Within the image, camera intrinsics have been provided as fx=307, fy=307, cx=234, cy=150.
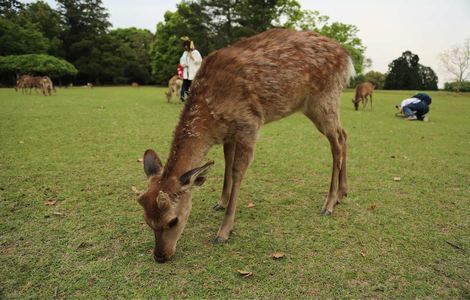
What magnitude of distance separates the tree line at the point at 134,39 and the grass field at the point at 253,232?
40.7 meters

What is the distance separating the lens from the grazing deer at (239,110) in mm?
2844

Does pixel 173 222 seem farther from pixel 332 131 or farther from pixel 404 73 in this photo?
pixel 404 73

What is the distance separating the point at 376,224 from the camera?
3656 mm

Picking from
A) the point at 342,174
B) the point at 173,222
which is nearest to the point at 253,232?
the point at 173,222

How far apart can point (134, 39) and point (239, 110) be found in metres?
76.1

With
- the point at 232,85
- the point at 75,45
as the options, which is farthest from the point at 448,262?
the point at 75,45

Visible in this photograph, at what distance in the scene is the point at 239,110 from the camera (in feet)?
11.3

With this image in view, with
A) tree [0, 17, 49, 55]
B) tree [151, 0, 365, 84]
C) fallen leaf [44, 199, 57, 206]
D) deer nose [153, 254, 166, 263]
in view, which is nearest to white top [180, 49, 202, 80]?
fallen leaf [44, 199, 57, 206]

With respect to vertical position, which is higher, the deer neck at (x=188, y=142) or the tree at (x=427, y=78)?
the tree at (x=427, y=78)

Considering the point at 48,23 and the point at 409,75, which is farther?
the point at 409,75

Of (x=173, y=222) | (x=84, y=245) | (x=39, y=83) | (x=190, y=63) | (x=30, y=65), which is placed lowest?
(x=84, y=245)

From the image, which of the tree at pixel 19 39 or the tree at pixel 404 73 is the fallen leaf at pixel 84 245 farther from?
the tree at pixel 404 73

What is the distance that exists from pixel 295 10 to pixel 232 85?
176 ft

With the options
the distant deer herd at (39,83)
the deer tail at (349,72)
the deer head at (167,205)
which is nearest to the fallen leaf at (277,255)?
the deer head at (167,205)
